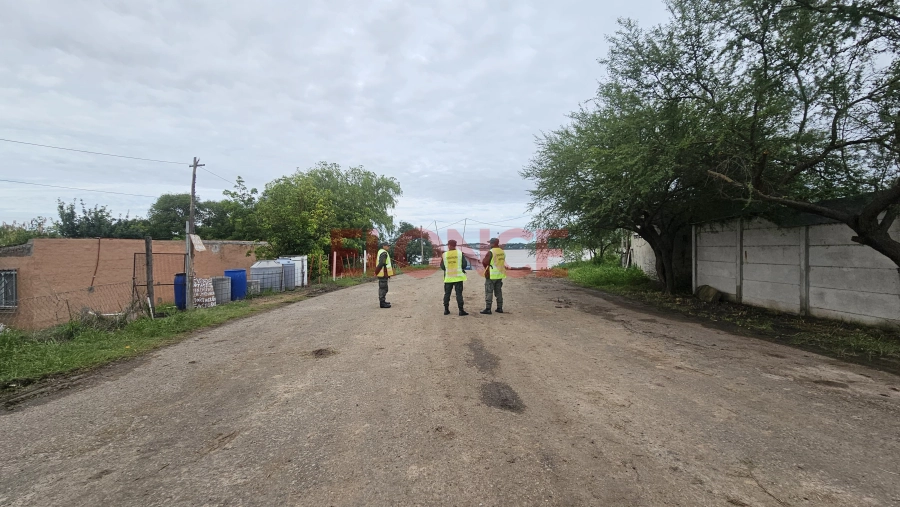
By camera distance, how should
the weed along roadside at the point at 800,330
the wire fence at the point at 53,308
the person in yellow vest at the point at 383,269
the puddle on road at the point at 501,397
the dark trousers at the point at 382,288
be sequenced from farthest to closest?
the dark trousers at the point at 382,288 → the person in yellow vest at the point at 383,269 → the wire fence at the point at 53,308 → the weed along roadside at the point at 800,330 → the puddle on road at the point at 501,397

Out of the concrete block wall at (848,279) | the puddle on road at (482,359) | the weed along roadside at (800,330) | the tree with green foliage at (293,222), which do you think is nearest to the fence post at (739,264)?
the weed along roadside at (800,330)

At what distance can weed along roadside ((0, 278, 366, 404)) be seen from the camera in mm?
5090

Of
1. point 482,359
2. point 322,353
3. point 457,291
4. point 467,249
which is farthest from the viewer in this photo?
point 467,249

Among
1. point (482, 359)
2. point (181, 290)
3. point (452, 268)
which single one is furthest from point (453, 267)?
point (181, 290)

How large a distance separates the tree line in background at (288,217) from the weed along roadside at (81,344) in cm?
770

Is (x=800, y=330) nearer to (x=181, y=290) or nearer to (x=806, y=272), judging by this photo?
(x=806, y=272)

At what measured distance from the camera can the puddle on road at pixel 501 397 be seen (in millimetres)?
3855

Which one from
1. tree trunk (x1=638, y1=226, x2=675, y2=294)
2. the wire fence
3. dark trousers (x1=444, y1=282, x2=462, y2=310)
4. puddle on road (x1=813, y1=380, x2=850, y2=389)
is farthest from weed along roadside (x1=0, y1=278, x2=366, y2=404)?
tree trunk (x1=638, y1=226, x2=675, y2=294)

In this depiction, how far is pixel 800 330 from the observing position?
778 centimetres

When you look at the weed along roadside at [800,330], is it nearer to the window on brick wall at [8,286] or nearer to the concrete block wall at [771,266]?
the concrete block wall at [771,266]

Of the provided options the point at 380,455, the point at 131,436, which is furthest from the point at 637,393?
the point at 131,436

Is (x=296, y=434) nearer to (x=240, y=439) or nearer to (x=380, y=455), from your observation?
(x=240, y=439)

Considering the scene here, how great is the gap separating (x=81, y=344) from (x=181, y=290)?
426 centimetres

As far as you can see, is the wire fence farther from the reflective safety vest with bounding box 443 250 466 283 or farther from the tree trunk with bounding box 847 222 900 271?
the tree trunk with bounding box 847 222 900 271
